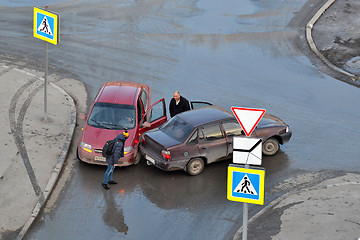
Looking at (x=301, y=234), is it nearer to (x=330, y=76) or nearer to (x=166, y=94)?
(x=166, y=94)

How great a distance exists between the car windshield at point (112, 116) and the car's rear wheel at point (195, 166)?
2.09 m

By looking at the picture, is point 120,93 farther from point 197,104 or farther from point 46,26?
point 46,26

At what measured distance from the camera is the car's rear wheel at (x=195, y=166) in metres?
16.9

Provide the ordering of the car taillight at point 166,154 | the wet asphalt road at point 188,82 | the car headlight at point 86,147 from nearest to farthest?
1. the wet asphalt road at point 188,82
2. the car taillight at point 166,154
3. the car headlight at point 86,147

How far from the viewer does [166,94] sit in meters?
22.1

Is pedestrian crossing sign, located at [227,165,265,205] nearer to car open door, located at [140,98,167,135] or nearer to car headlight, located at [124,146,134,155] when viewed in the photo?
car headlight, located at [124,146,134,155]

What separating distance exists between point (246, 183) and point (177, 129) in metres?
6.67

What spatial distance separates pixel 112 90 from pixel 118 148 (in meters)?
3.22

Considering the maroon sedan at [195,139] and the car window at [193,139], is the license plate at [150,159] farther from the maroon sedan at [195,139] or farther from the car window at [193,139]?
the car window at [193,139]

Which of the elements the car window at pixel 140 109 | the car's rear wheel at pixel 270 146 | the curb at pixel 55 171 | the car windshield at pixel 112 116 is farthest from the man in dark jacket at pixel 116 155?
the car's rear wheel at pixel 270 146

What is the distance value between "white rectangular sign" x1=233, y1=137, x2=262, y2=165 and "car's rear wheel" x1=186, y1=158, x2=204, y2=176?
5824 millimetres

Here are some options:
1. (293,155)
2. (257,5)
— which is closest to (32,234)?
(293,155)

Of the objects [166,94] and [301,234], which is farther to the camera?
[166,94]

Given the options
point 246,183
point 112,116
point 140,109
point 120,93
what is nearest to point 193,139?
point 140,109
